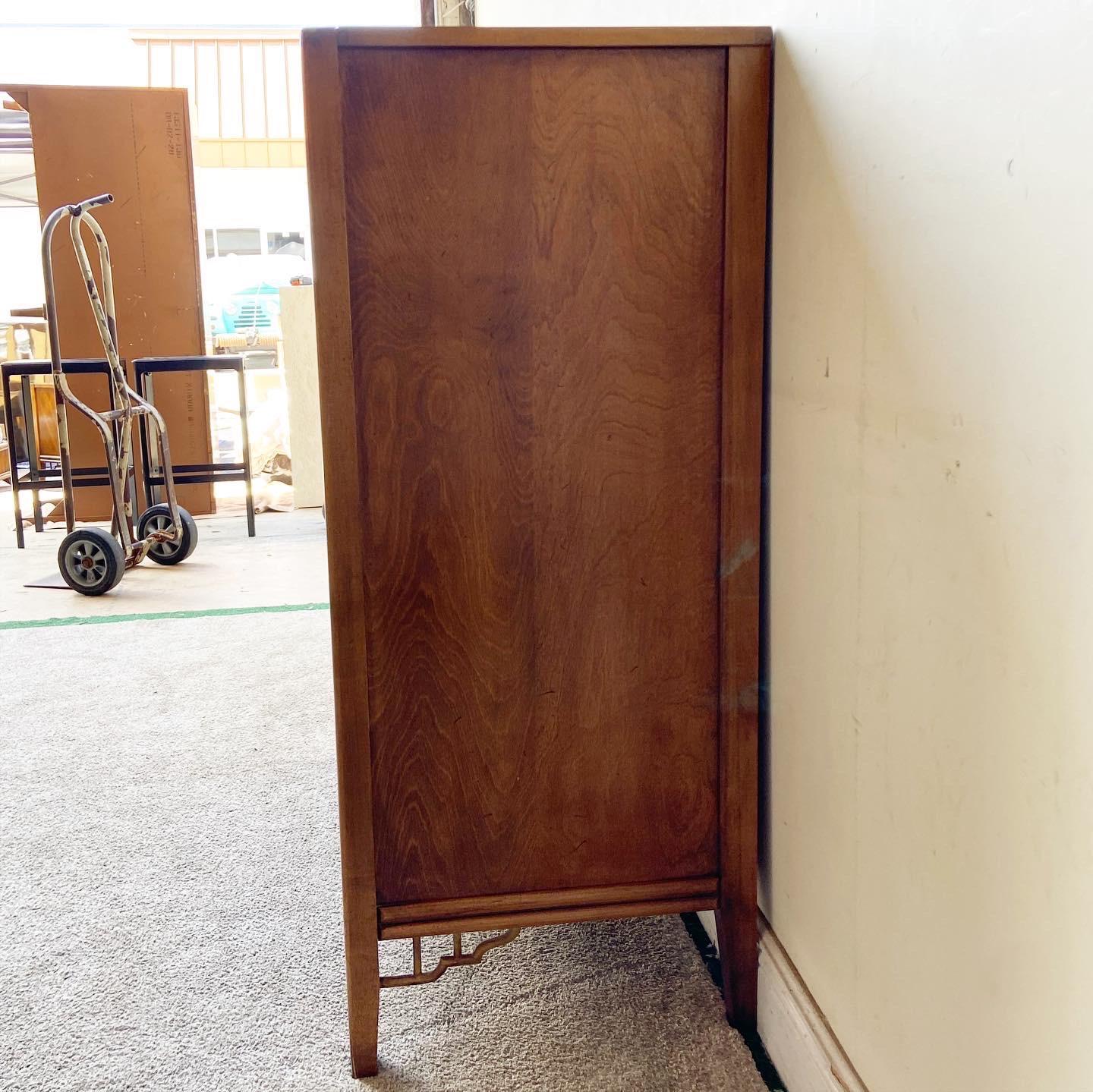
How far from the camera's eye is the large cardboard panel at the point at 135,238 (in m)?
4.40

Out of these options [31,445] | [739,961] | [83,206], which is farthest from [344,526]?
[31,445]

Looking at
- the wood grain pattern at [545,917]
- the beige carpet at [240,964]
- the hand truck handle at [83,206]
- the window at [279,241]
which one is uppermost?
the window at [279,241]

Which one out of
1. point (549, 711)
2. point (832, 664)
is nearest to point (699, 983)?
point (549, 711)

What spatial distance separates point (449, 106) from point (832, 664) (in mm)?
609

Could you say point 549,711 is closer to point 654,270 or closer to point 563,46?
point 654,270

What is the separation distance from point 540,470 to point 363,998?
57cm

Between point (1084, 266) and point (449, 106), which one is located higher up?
point (449, 106)

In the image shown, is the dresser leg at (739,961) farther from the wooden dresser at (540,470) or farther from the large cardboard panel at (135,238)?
the large cardboard panel at (135,238)

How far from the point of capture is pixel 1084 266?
555 mm

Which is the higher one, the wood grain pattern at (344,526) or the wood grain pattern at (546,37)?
the wood grain pattern at (546,37)

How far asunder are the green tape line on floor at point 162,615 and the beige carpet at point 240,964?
0.88 metres

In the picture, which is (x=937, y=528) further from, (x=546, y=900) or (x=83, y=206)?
(x=83, y=206)

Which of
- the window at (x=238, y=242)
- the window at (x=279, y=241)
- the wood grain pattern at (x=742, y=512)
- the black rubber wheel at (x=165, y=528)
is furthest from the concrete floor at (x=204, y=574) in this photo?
the window at (x=238, y=242)

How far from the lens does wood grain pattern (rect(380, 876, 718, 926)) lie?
1127 mm
